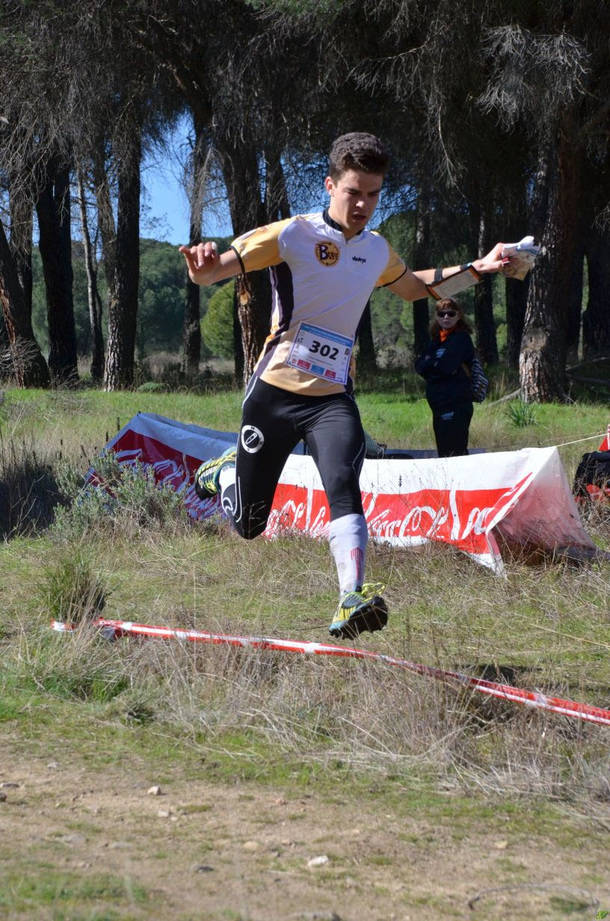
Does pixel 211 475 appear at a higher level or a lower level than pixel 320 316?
lower

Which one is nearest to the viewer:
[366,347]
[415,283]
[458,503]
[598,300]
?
[415,283]

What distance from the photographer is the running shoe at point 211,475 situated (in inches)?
288

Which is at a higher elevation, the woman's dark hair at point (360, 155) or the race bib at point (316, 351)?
the woman's dark hair at point (360, 155)

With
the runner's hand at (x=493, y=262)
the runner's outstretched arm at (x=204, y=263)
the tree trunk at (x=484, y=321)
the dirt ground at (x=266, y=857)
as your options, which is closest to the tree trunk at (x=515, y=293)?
the tree trunk at (x=484, y=321)

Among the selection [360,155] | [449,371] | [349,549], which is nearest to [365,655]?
[349,549]

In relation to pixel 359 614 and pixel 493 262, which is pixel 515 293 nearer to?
pixel 493 262

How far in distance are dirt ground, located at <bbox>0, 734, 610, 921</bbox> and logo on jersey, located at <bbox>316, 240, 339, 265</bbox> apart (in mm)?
2421

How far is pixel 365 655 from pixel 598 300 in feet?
78.1

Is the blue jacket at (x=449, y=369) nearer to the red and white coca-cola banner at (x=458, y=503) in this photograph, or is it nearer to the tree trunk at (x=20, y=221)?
the red and white coca-cola banner at (x=458, y=503)

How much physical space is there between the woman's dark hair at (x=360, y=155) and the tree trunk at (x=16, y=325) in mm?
18776

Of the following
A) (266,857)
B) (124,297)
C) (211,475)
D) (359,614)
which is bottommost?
(266,857)

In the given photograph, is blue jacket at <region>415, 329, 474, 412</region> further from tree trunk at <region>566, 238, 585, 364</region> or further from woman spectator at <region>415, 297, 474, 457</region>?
tree trunk at <region>566, 238, 585, 364</region>

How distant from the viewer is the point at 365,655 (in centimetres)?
454

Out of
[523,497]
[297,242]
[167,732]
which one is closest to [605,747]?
[167,732]
